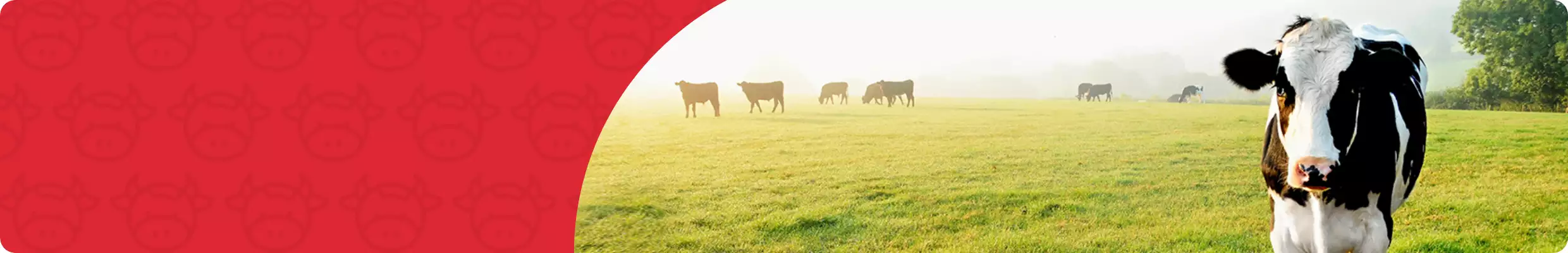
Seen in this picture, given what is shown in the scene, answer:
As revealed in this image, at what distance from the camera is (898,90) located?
4805mm

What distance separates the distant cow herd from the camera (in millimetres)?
4766

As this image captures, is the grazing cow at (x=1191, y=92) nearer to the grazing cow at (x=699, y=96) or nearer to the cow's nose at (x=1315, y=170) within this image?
A: the cow's nose at (x=1315, y=170)

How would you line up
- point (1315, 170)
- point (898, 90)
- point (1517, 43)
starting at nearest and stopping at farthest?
point (1315, 170) < point (1517, 43) < point (898, 90)

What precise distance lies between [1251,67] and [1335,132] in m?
0.34

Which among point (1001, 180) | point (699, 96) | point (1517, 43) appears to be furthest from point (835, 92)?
point (1517, 43)

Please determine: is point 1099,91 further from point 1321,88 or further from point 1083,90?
point 1321,88

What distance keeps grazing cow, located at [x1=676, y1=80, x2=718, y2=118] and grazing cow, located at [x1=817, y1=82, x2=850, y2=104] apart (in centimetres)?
58

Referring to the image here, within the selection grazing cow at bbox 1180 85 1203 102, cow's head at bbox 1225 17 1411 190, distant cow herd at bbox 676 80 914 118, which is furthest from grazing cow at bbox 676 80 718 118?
cow's head at bbox 1225 17 1411 190

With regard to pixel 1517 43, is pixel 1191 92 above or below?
below

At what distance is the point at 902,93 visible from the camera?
15.8ft

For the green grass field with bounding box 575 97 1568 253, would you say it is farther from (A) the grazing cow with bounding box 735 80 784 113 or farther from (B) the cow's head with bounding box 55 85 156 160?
(B) the cow's head with bounding box 55 85 156 160

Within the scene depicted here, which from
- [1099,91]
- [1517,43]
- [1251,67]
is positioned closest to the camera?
[1251,67]

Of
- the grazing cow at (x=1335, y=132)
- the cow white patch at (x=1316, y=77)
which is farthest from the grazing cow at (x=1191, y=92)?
the cow white patch at (x=1316, y=77)

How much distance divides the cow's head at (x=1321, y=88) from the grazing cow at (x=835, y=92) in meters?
2.82
